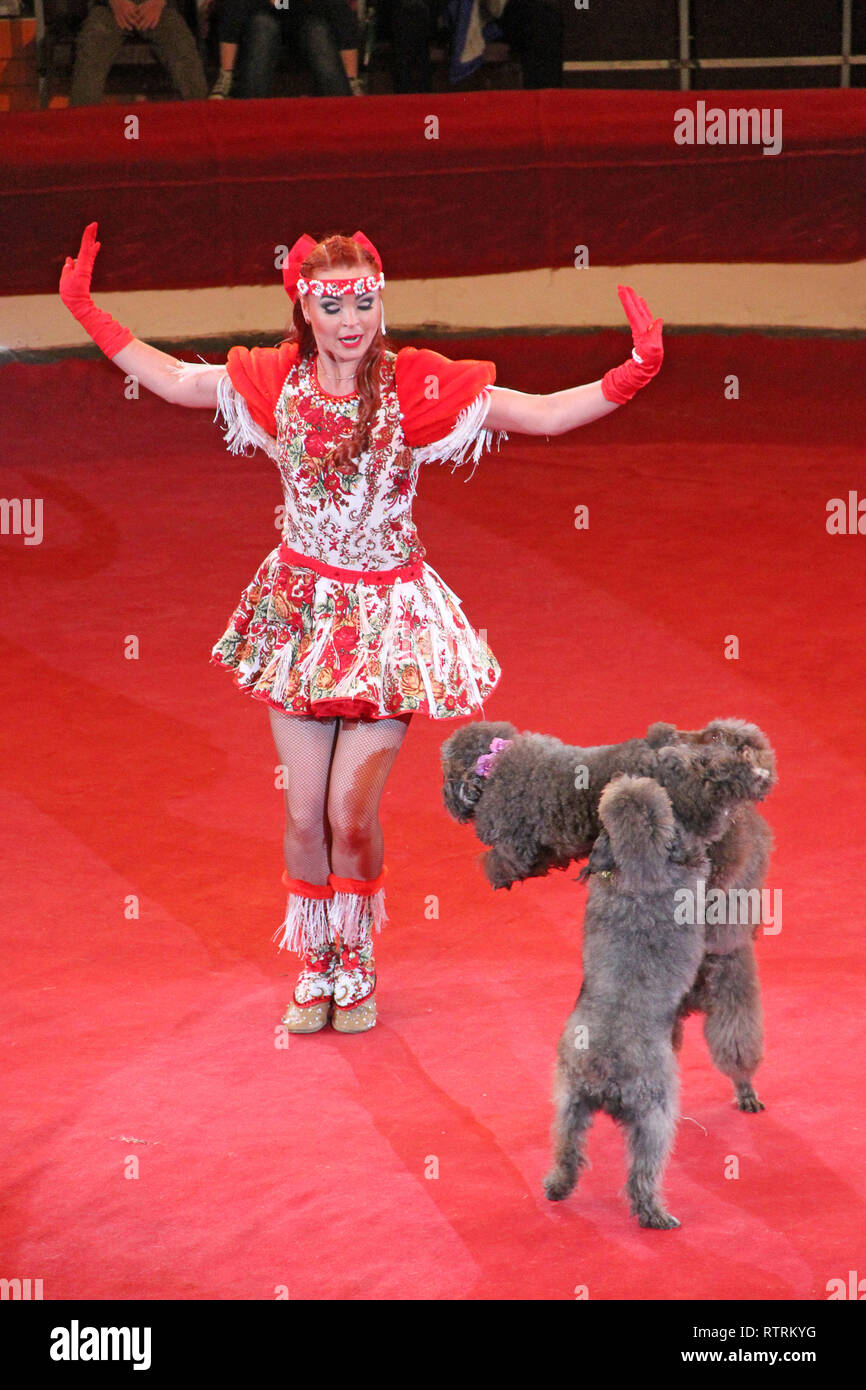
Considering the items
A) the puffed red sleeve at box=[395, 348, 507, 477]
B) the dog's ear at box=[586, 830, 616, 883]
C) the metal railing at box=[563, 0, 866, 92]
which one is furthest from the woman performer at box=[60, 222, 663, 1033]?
the metal railing at box=[563, 0, 866, 92]

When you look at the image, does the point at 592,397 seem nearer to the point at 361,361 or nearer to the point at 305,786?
the point at 361,361

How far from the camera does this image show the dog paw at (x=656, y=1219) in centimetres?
269

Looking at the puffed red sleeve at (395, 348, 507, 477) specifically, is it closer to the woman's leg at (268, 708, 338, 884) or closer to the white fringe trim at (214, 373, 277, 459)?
the white fringe trim at (214, 373, 277, 459)

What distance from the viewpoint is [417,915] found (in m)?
3.97

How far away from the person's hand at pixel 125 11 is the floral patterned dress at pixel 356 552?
6.86 metres

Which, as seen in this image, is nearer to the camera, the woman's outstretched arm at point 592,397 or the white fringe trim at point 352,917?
the woman's outstretched arm at point 592,397

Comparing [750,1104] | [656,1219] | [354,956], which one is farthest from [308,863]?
[656,1219]

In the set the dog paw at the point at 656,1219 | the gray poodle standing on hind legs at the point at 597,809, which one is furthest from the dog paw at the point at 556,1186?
the gray poodle standing on hind legs at the point at 597,809

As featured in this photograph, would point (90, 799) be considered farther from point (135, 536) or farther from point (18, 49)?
point (18, 49)

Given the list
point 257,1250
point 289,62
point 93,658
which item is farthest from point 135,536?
point 257,1250

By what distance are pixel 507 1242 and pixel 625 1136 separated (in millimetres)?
262

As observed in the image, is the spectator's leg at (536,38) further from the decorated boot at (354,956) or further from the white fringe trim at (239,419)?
the decorated boot at (354,956)

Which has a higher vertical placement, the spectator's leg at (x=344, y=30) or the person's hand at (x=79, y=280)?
the spectator's leg at (x=344, y=30)

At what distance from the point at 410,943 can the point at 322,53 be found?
710 centimetres
